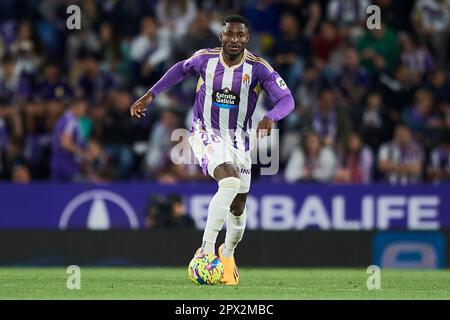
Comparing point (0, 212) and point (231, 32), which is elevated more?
point (231, 32)

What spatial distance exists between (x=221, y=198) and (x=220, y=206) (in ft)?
0.23

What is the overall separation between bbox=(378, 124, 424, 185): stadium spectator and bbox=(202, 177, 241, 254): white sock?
595cm

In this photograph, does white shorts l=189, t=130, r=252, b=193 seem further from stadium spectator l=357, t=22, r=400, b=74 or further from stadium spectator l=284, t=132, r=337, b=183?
stadium spectator l=357, t=22, r=400, b=74

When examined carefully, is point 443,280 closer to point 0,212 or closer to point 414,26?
point 0,212

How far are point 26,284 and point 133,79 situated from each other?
23.9ft

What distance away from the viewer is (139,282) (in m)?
10.3

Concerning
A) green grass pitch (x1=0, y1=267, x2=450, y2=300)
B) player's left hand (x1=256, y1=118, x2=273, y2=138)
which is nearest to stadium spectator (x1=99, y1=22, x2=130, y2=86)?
green grass pitch (x1=0, y1=267, x2=450, y2=300)

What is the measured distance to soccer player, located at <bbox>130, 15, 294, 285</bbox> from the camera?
10047mm

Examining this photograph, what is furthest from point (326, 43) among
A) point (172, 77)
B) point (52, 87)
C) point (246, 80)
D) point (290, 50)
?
point (246, 80)

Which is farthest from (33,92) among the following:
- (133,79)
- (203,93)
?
(203,93)

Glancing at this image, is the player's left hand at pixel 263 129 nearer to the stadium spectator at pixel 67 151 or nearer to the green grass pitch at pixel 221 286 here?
the green grass pitch at pixel 221 286

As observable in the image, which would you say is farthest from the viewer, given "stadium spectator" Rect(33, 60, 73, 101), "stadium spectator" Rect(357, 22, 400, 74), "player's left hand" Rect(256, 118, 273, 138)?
"stadium spectator" Rect(357, 22, 400, 74)

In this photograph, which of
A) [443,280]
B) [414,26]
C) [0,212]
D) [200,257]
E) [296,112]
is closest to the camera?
[200,257]

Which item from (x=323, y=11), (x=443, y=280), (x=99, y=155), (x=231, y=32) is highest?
(x=323, y=11)
